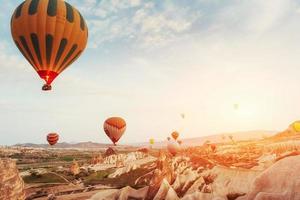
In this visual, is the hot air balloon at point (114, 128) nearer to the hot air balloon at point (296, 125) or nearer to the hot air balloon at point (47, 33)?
the hot air balloon at point (296, 125)

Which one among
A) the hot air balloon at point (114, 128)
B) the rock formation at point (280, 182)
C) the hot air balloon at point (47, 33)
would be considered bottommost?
the rock formation at point (280, 182)

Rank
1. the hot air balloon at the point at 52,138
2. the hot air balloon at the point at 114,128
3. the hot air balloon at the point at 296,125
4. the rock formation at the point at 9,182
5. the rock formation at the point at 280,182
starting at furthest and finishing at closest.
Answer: the hot air balloon at the point at 52,138
the hot air balloon at the point at 114,128
the hot air balloon at the point at 296,125
the rock formation at the point at 9,182
the rock formation at the point at 280,182

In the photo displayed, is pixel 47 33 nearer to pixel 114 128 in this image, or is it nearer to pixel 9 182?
pixel 9 182

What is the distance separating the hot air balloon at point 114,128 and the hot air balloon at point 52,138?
4708 centimetres

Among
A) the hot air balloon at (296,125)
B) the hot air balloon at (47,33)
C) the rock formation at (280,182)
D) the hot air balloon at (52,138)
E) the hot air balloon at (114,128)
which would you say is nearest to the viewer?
the rock formation at (280,182)

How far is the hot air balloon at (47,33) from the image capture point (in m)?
33.9

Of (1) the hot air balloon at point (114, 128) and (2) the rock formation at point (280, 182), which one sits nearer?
(2) the rock formation at point (280, 182)

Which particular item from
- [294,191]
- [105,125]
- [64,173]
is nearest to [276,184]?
[294,191]

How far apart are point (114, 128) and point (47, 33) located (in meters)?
41.7

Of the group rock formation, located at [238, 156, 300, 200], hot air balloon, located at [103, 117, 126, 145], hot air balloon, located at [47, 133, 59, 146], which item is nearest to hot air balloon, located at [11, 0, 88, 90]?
rock formation, located at [238, 156, 300, 200]

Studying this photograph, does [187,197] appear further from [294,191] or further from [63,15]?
[63,15]

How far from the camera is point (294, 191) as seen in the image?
20125 millimetres

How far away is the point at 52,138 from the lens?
383ft

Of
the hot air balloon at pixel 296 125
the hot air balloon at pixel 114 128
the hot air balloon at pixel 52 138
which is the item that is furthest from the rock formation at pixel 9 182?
the hot air balloon at pixel 52 138
